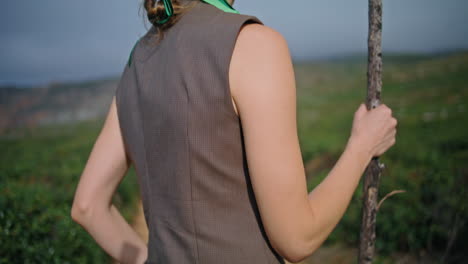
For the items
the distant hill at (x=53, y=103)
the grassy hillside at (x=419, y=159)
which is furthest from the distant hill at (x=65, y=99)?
the grassy hillside at (x=419, y=159)

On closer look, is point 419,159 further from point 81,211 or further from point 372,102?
point 81,211

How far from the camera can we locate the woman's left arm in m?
1.30

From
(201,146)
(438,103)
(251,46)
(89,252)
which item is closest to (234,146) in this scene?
(201,146)

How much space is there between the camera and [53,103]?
52.6ft

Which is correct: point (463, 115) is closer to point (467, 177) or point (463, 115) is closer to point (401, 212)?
point (467, 177)

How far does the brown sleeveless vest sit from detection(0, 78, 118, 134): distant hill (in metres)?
11.3

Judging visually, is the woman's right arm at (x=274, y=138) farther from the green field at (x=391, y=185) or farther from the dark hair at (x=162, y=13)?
the green field at (x=391, y=185)

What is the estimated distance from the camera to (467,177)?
4.48m

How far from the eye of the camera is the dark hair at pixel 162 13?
1.02m

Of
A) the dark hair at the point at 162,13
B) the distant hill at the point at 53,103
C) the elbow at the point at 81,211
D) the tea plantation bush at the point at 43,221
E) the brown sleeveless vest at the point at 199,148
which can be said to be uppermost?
the dark hair at the point at 162,13

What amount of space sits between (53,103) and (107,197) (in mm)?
16758

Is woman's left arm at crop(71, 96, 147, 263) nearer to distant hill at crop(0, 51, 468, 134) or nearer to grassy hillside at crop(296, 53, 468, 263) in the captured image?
grassy hillside at crop(296, 53, 468, 263)

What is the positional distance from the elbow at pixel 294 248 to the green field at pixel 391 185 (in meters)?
0.90

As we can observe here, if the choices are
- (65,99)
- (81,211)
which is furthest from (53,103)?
(81,211)
